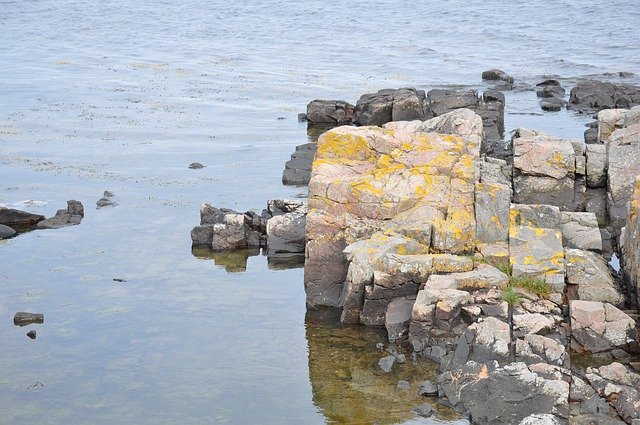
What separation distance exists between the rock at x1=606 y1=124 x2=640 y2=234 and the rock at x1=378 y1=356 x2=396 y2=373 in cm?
933

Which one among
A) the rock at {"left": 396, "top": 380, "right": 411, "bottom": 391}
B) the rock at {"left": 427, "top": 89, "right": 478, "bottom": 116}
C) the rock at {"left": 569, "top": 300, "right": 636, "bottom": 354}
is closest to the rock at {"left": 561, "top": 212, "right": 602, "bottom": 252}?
the rock at {"left": 569, "top": 300, "right": 636, "bottom": 354}

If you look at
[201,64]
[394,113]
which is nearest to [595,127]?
[394,113]

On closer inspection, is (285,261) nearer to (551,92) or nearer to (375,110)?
(375,110)

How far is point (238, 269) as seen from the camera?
2481cm

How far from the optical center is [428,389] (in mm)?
17453

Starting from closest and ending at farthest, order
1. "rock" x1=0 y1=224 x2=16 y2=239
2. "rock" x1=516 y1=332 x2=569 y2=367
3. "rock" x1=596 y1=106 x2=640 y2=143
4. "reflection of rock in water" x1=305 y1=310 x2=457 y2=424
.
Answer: "reflection of rock in water" x1=305 y1=310 x2=457 y2=424 < "rock" x1=516 y1=332 x2=569 y2=367 < "rock" x1=0 y1=224 x2=16 y2=239 < "rock" x1=596 y1=106 x2=640 y2=143

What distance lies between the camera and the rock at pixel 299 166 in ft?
106

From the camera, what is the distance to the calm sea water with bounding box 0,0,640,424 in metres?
18.5

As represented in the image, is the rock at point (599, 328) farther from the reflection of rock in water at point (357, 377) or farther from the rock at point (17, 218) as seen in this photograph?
the rock at point (17, 218)

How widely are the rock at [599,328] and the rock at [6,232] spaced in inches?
631

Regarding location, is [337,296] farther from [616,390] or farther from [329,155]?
[616,390]

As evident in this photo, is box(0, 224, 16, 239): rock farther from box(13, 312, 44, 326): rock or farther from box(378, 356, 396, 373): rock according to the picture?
box(378, 356, 396, 373): rock

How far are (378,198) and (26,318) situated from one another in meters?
8.23

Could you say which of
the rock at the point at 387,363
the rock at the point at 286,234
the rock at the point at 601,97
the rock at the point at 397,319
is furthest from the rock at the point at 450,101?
the rock at the point at 387,363
